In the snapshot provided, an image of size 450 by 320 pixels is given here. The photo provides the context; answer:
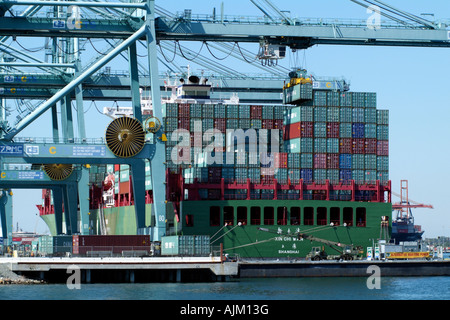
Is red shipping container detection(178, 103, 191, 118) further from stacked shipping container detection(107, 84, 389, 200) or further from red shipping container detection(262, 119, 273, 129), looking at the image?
red shipping container detection(262, 119, 273, 129)

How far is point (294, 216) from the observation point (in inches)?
2618

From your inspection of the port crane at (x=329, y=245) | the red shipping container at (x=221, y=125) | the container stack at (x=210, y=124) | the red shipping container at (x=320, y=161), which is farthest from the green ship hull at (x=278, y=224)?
the red shipping container at (x=221, y=125)

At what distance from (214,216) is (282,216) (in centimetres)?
501

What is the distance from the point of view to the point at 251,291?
47594 millimetres

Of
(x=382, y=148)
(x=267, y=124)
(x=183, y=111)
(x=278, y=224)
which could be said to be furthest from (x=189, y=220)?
(x=382, y=148)

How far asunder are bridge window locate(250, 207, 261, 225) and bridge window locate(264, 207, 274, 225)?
465mm

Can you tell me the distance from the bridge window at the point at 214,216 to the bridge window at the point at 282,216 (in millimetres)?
4417

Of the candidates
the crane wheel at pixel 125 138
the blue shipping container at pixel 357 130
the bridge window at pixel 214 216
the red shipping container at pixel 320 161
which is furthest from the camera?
the blue shipping container at pixel 357 130

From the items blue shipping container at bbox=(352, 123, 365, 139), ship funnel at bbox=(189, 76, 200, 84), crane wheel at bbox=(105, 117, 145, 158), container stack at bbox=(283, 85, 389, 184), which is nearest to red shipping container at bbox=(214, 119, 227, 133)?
container stack at bbox=(283, 85, 389, 184)

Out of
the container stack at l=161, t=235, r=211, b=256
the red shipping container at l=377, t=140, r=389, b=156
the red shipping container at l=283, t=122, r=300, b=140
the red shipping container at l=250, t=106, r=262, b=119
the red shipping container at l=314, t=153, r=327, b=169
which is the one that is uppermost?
the red shipping container at l=250, t=106, r=262, b=119

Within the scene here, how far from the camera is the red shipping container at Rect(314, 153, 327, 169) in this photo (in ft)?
220

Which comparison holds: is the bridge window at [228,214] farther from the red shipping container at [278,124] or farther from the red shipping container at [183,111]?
the red shipping container at [183,111]

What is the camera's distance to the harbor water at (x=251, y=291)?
44094mm
